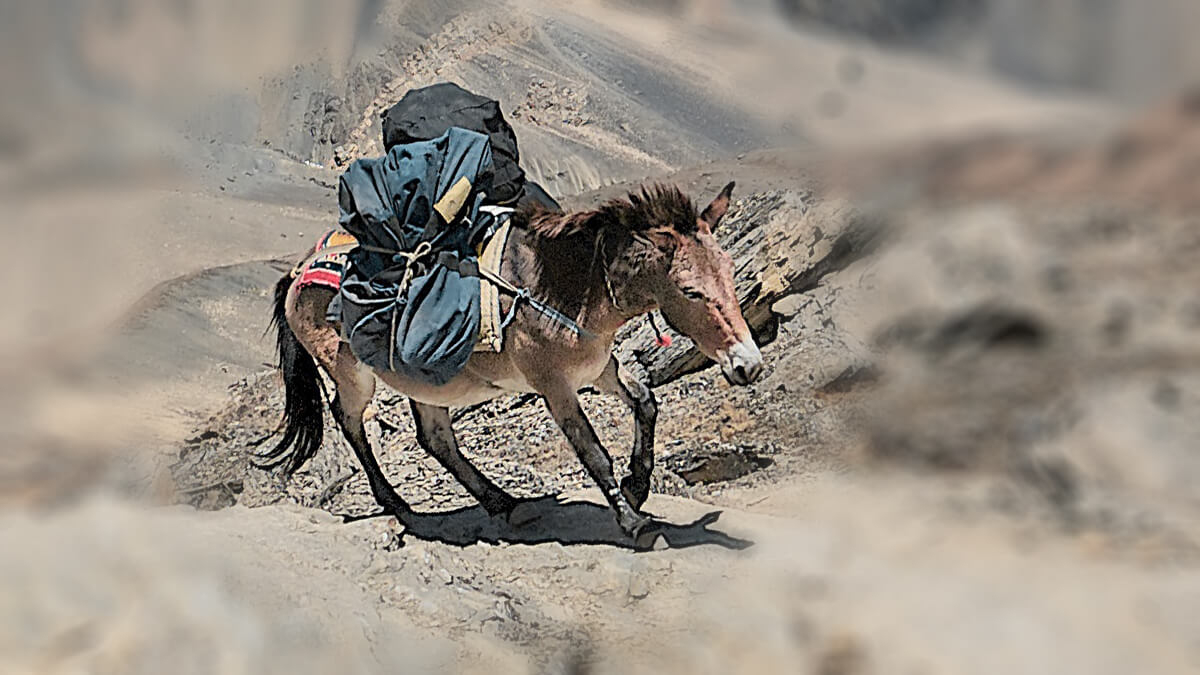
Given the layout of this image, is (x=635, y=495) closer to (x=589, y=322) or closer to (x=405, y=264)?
(x=589, y=322)

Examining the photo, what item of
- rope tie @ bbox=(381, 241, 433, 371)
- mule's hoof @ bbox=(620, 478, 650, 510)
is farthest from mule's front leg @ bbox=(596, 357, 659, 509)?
rope tie @ bbox=(381, 241, 433, 371)

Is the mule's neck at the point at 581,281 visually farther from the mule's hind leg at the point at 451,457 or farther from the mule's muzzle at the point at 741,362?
the mule's hind leg at the point at 451,457

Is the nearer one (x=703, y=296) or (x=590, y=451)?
(x=703, y=296)

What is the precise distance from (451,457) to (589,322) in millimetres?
707

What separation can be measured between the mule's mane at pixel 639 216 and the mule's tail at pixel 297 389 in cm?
98

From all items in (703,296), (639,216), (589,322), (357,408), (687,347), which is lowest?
(357,408)

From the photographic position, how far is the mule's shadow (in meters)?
2.50

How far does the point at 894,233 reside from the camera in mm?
1160

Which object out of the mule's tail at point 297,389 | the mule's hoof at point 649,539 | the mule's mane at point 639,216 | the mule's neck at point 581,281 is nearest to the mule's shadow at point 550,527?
the mule's hoof at point 649,539

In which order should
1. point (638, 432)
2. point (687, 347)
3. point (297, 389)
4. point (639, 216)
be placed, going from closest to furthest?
point (639, 216) → point (638, 432) → point (297, 389) → point (687, 347)

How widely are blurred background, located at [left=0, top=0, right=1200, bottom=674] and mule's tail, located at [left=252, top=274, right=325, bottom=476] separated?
229 mm

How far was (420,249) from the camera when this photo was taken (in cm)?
243

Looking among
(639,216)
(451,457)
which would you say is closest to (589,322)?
(639,216)

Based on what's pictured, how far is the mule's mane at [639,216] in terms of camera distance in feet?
7.50
